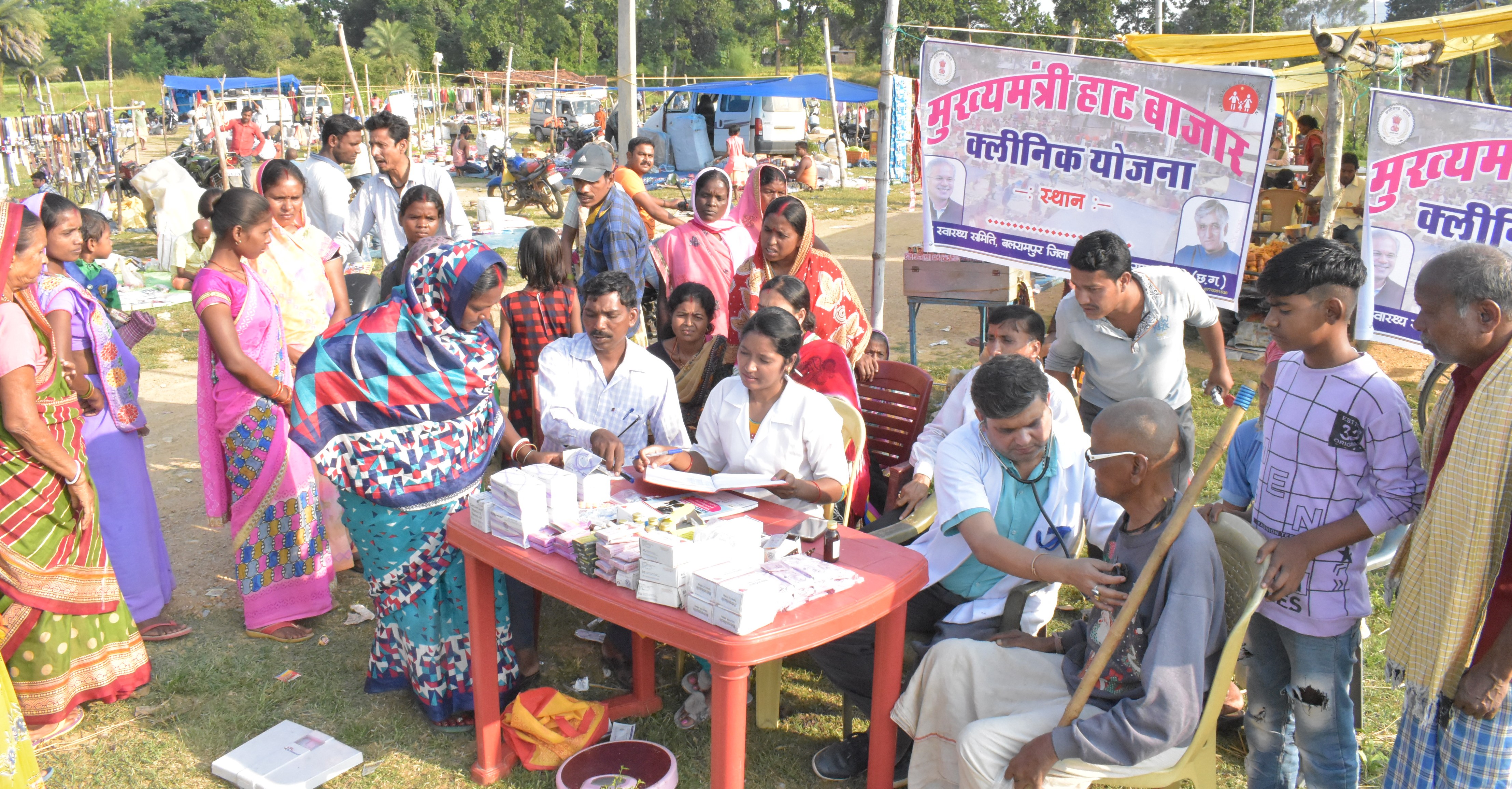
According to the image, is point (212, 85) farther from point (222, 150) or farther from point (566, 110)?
point (222, 150)

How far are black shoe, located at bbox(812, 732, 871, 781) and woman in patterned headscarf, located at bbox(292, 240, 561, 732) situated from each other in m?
1.16

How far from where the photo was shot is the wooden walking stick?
2201 mm

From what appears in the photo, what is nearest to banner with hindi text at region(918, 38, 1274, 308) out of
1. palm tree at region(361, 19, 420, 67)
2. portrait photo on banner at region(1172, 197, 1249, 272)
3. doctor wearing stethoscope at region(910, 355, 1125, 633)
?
portrait photo on banner at region(1172, 197, 1249, 272)

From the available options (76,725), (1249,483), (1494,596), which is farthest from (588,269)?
(1494,596)

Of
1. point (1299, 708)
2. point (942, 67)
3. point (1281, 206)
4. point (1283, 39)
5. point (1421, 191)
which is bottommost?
point (1299, 708)

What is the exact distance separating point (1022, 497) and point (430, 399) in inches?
78.8

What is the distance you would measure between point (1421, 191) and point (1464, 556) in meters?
2.85

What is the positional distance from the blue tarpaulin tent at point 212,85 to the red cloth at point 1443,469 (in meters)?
31.1

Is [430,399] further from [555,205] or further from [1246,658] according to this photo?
[555,205]

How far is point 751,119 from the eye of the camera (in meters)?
24.4

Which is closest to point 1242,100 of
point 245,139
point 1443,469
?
point 1443,469

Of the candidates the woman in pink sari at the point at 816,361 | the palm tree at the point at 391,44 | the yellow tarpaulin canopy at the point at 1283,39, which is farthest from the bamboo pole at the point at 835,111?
the palm tree at the point at 391,44

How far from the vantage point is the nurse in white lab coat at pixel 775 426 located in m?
3.37

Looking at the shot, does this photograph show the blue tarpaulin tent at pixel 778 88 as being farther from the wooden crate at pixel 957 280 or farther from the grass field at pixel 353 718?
the grass field at pixel 353 718
